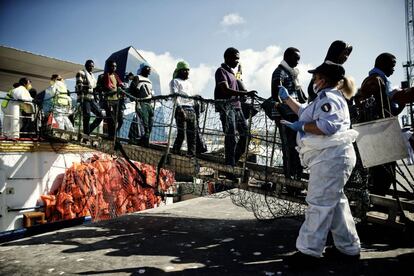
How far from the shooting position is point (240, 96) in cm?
437

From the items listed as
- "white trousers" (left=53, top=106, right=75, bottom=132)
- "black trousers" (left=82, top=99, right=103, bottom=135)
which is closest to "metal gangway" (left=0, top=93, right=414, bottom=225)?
"black trousers" (left=82, top=99, right=103, bottom=135)

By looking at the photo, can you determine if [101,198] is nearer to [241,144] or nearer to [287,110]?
[241,144]

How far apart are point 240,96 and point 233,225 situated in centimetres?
223

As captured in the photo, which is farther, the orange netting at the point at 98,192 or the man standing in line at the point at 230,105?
the orange netting at the point at 98,192

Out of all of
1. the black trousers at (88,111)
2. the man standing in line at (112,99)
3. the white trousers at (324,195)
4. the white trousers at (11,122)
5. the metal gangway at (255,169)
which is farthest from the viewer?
the white trousers at (11,122)

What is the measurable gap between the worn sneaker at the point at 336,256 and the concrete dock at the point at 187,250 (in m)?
0.07

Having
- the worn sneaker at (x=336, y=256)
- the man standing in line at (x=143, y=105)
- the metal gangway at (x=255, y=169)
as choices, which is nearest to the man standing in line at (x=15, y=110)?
the metal gangway at (x=255, y=169)

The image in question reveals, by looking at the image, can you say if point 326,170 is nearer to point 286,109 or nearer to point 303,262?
point 303,262

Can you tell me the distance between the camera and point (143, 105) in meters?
5.71

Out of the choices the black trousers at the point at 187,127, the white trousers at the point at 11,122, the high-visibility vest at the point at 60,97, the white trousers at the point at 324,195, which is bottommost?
the white trousers at the point at 324,195

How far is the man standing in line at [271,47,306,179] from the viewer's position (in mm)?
4051

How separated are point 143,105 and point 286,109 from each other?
3.08 metres

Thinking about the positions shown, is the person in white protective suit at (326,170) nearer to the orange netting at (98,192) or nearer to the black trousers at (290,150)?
the black trousers at (290,150)

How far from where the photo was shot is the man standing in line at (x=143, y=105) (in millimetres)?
5656
